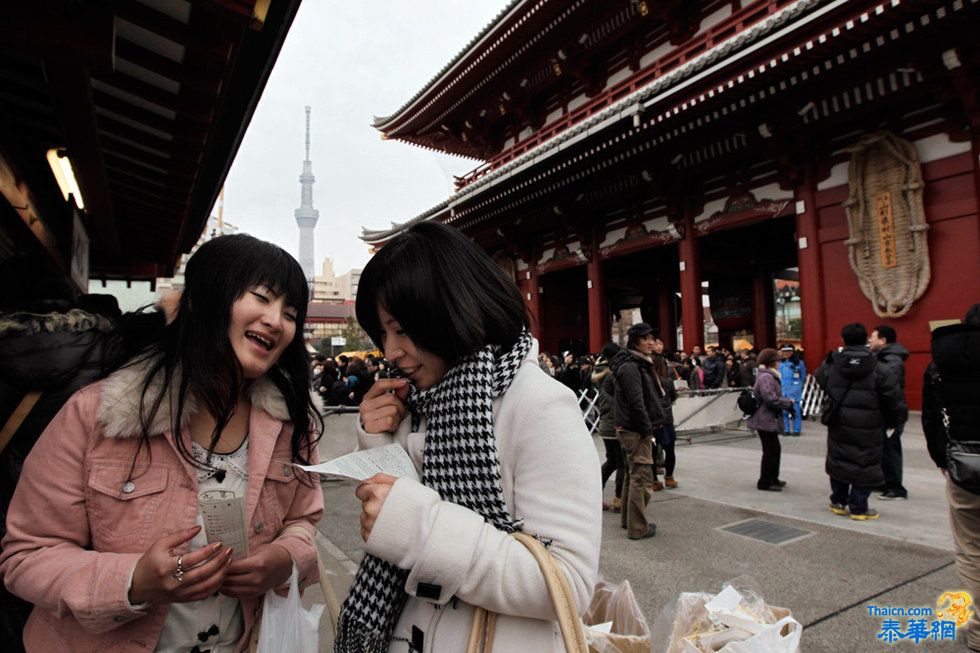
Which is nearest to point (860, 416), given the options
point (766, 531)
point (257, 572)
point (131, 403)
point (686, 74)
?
point (766, 531)

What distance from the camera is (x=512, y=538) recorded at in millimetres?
998

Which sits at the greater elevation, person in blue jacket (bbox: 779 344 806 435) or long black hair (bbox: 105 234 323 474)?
long black hair (bbox: 105 234 323 474)

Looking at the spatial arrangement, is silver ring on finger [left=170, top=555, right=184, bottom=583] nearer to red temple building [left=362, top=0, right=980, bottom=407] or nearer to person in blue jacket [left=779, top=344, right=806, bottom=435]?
red temple building [left=362, top=0, right=980, bottom=407]

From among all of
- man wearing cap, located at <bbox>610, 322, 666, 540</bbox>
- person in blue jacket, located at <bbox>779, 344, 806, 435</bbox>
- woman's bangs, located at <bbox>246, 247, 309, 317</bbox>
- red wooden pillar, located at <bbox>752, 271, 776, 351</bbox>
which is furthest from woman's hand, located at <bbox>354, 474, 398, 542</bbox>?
red wooden pillar, located at <bbox>752, 271, 776, 351</bbox>

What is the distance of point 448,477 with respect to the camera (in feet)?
3.62

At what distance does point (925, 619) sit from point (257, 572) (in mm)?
3394

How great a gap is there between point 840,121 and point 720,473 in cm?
659

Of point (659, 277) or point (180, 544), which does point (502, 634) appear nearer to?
point (180, 544)

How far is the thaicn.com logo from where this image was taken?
2654 millimetres

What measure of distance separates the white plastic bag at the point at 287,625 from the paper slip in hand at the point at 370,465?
1.51 ft

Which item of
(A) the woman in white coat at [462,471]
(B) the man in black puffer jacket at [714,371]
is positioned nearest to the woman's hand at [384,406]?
(A) the woman in white coat at [462,471]

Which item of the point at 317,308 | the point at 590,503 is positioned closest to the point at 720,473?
the point at 590,503

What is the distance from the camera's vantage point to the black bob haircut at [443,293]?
1144mm

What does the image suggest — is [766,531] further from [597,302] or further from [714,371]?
[597,302]
